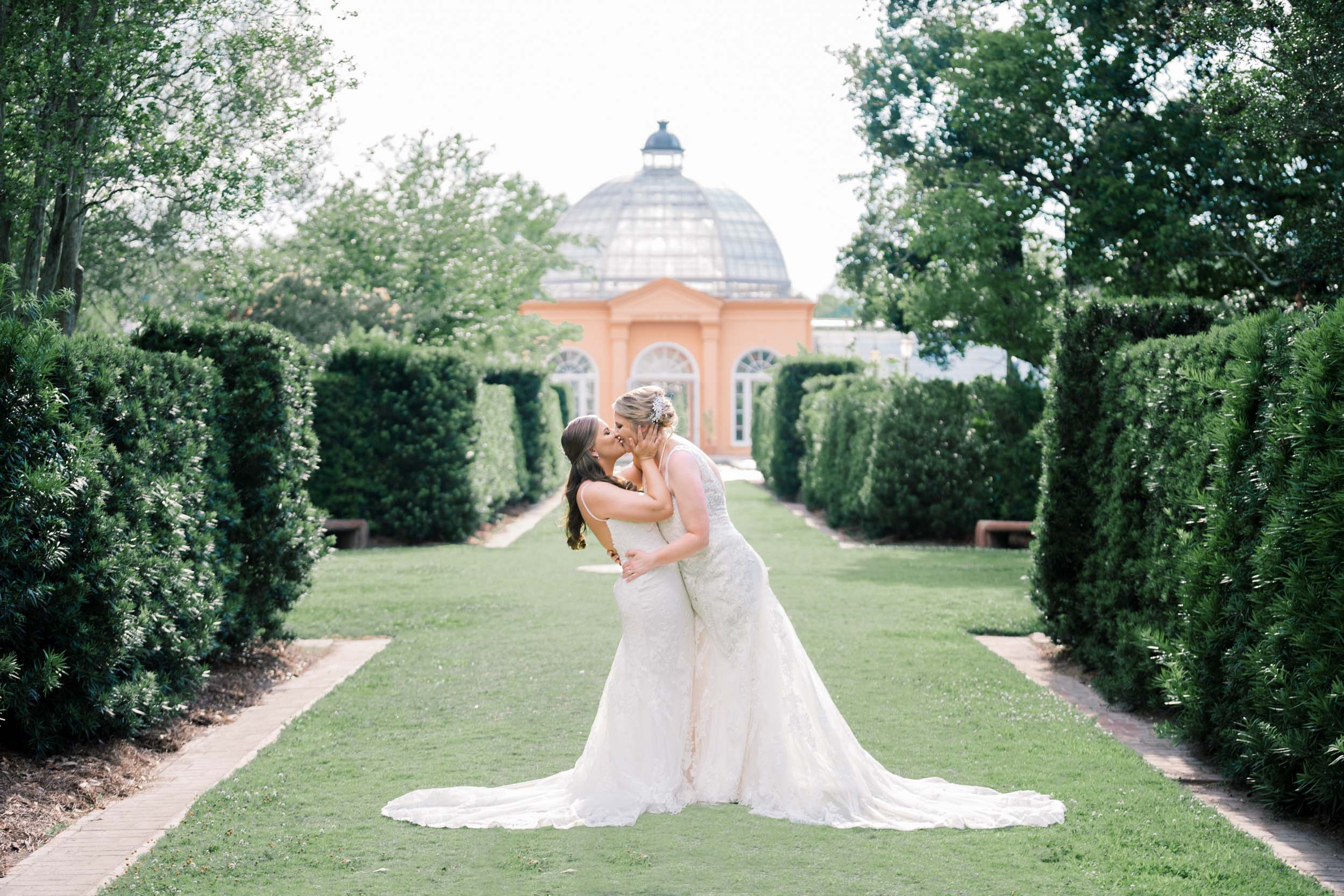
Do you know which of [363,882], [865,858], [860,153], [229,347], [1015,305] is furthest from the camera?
[860,153]

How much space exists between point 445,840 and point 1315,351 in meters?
3.58

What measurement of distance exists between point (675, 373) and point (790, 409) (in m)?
20.3

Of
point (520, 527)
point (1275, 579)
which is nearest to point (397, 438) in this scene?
point (520, 527)

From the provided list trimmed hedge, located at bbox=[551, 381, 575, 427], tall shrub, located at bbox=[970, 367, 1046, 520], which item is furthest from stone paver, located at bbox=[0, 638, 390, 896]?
trimmed hedge, located at bbox=[551, 381, 575, 427]

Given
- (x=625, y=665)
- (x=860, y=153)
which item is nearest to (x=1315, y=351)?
(x=625, y=665)

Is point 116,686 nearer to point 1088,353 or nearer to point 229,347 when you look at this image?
point 229,347

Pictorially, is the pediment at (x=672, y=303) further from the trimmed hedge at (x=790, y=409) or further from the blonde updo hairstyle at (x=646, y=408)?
the blonde updo hairstyle at (x=646, y=408)

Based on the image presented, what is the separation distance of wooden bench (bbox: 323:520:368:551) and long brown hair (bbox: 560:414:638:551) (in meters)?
11.3

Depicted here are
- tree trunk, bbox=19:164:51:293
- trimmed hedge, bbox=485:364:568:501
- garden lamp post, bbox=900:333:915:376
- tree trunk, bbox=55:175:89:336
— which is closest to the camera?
tree trunk, bbox=19:164:51:293

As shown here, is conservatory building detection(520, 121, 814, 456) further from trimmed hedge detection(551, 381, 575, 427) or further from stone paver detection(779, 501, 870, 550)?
stone paver detection(779, 501, 870, 550)

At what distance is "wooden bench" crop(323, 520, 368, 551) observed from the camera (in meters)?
16.2

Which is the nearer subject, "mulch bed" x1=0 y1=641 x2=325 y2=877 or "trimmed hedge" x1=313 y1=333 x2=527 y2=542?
"mulch bed" x1=0 y1=641 x2=325 y2=877

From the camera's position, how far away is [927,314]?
16594 mm

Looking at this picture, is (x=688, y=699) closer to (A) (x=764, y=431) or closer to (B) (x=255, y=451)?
(B) (x=255, y=451)
